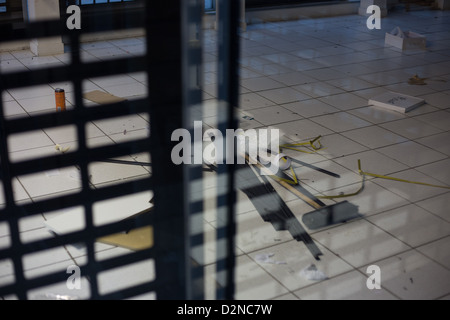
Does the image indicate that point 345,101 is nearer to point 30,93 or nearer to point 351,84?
point 351,84

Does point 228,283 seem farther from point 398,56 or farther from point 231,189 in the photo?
point 398,56

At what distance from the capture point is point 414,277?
2820 millimetres

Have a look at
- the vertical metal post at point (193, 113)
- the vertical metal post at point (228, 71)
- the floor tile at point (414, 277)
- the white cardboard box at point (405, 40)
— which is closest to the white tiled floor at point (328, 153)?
the floor tile at point (414, 277)

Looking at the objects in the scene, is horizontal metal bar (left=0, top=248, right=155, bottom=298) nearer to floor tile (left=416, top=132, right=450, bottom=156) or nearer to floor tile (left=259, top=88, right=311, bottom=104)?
floor tile (left=416, top=132, right=450, bottom=156)

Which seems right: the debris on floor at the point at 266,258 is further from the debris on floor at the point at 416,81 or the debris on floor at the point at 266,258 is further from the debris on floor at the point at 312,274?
the debris on floor at the point at 416,81

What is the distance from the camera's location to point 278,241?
10.1 ft

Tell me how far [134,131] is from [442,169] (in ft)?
7.33

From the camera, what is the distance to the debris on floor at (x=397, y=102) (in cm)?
496

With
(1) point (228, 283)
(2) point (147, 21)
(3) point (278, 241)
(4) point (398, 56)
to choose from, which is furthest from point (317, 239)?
(4) point (398, 56)

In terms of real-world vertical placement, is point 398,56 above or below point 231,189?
below

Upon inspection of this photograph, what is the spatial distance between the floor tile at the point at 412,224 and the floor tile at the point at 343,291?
488mm

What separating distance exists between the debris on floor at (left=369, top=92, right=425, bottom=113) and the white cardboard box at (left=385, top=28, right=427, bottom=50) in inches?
70.3

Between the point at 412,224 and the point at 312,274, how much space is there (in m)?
0.81

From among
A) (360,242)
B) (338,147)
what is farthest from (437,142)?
(360,242)
